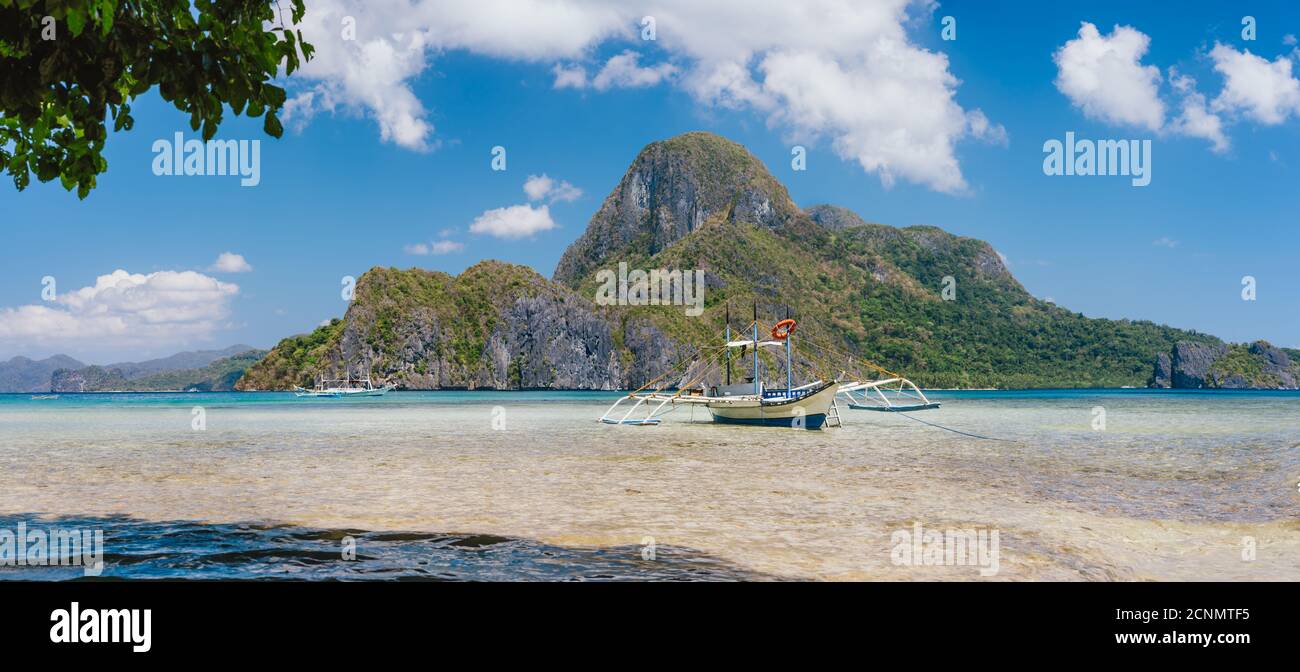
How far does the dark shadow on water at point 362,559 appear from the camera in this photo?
8812 mm

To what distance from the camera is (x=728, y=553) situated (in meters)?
10.4

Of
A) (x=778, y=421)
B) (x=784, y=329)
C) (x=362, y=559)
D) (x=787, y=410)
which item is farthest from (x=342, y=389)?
(x=362, y=559)

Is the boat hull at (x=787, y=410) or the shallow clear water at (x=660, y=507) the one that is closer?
the shallow clear water at (x=660, y=507)

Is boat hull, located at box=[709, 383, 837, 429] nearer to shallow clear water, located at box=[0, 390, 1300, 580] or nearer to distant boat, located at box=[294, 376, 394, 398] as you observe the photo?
shallow clear water, located at box=[0, 390, 1300, 580]

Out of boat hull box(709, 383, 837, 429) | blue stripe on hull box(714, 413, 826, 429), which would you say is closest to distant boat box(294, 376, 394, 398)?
blue stripe on hull box(714, 413, 826, 429)

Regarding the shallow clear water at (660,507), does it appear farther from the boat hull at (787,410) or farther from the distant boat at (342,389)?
the distant boat at (342,389)

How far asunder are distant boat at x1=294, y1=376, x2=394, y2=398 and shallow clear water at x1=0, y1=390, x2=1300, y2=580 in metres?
116

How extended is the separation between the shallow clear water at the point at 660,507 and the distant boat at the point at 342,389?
11610 cm

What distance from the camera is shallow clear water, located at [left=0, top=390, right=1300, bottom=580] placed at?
9.82m

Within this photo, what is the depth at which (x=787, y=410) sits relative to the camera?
46344 millimetres

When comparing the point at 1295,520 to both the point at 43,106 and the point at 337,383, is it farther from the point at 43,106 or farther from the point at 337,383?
the point at 337,383

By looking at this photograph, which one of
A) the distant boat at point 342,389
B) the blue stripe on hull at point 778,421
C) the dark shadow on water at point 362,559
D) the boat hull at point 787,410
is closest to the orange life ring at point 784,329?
the boat hull at point 787,410

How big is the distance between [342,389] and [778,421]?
440 ft
